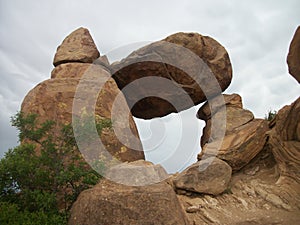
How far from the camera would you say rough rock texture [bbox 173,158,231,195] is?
983 cm

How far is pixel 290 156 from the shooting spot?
9930mm

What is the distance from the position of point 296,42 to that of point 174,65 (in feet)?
25.8

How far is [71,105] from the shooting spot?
37.3 ft

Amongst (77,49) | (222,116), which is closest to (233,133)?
(222,116)

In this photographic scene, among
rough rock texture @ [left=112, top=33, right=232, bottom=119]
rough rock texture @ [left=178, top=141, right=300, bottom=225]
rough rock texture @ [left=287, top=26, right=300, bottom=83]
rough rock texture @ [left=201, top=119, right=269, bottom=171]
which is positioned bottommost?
rough rock texture @ [left=178, top=141, right=300, bottom=225]

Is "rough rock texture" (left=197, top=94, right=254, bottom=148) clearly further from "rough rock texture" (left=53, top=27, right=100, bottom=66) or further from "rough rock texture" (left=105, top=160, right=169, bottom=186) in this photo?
"rough rock texture" (left=53, top=27, right=100, bottom=66)

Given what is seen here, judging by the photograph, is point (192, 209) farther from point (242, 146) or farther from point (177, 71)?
point (177, 71)

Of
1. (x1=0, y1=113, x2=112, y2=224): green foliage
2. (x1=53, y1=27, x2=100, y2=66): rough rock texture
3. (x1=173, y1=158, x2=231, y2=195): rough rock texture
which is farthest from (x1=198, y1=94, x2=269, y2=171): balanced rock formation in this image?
(x1=53, y1=27, x2=100, y2=66): rough rock texture

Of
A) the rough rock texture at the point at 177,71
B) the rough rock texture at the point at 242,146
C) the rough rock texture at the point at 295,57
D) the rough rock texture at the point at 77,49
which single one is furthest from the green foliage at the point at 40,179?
the rough rock texture at the point at 77,49

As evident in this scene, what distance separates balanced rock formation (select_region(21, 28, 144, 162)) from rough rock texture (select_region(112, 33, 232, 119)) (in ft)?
6.57

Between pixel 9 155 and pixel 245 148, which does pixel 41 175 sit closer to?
pixel 9 155

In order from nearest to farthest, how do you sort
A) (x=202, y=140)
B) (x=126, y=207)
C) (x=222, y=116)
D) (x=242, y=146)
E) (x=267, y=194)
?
1. (x=126, y=207)
2. (x=267, y=194)
3. (x=242, y=146)
4. (x=222, y=116)
5. (x=202, y=140)

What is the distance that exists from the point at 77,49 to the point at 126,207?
10784 millimetres

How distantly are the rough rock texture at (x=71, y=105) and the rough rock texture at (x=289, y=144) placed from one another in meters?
5.61
